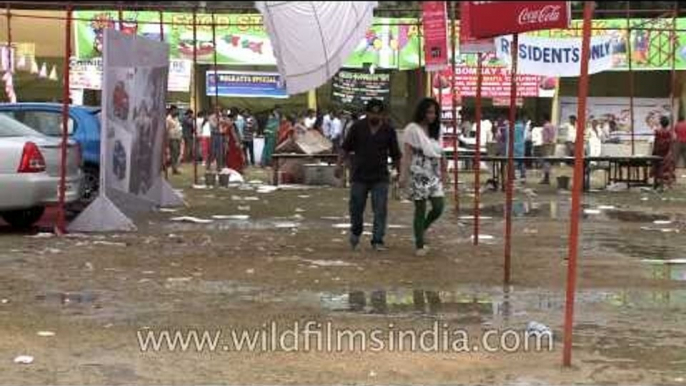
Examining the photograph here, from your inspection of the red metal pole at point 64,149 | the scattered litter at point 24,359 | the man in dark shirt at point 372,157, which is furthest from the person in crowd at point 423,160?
the scattered litter at point 24,359

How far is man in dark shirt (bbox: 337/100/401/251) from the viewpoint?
11.2 meters

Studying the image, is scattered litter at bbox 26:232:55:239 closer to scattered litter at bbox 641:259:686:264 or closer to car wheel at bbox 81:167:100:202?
car wheel at bbox 81:167:100:202

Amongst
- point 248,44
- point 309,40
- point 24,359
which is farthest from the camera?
point 248,44

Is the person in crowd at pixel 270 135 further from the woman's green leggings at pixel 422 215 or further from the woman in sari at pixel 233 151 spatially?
the woman's green leggings at pixel 422 215

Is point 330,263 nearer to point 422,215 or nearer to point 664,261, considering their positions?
point 422,215

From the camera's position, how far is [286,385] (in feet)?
19.6

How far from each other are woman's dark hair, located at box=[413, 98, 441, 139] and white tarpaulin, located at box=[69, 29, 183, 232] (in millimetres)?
3588

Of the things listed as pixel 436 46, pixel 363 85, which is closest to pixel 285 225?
pixel 436 46

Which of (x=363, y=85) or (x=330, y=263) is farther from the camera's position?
(x=363, y=85)

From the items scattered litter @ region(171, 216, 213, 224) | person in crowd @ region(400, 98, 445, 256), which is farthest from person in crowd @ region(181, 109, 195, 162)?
person in crowd @ region(400, 98, 445, 256)

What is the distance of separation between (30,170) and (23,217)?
1.25 metres

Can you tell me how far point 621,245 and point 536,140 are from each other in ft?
50.6

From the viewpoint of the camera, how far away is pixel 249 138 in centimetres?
3031

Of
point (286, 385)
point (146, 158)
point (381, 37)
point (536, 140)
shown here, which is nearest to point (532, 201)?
point (146, 158)
